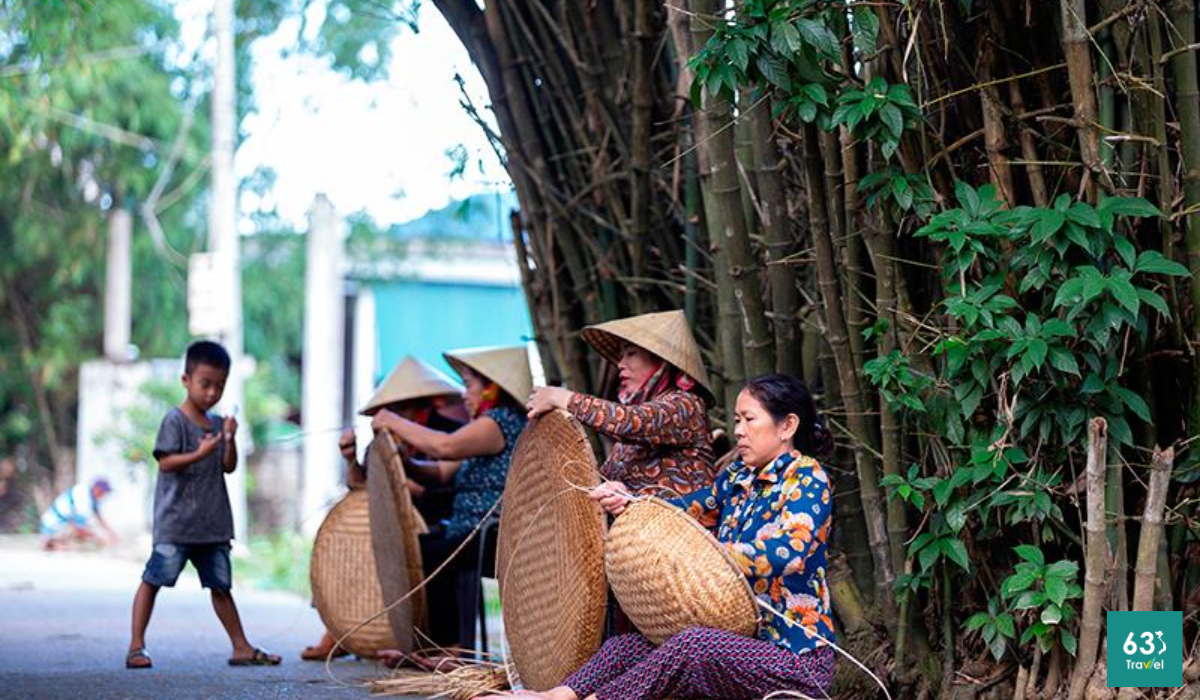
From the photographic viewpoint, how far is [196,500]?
239 inches

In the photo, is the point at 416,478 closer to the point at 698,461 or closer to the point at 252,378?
the point at 698,461

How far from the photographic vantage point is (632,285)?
5883 mm

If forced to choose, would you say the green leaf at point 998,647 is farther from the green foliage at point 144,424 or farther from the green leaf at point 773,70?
the green foliage at point 144,424

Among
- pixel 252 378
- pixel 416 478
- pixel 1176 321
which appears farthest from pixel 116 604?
pixel 252 378

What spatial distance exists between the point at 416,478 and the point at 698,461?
6.73 feet

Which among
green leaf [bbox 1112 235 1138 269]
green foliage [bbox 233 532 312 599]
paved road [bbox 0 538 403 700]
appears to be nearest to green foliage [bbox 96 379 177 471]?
green foliage [bbox 233 532 312 599]

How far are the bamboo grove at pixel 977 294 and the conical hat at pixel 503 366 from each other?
3.57 ft

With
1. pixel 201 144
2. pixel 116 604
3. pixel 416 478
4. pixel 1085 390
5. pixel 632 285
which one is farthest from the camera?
pixel 201 144

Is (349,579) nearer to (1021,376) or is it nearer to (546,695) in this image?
(546,695)

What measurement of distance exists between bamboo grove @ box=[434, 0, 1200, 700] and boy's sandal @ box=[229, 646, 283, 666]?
212 centimetres

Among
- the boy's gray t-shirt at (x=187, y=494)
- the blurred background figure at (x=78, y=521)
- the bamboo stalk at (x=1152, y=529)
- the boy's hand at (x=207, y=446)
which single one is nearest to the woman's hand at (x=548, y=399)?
the bamboo stalk at (x=1152, y=529)

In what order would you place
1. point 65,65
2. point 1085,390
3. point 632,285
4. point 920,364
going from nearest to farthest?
point 1085,390, point 920,364, point 632,285, point 65,65

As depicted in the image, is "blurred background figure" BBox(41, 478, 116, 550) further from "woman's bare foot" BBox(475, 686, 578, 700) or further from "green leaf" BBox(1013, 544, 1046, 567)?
"green leaf" BBox(1013, 544, 1046, 567)

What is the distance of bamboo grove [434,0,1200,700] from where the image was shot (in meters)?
4.08
